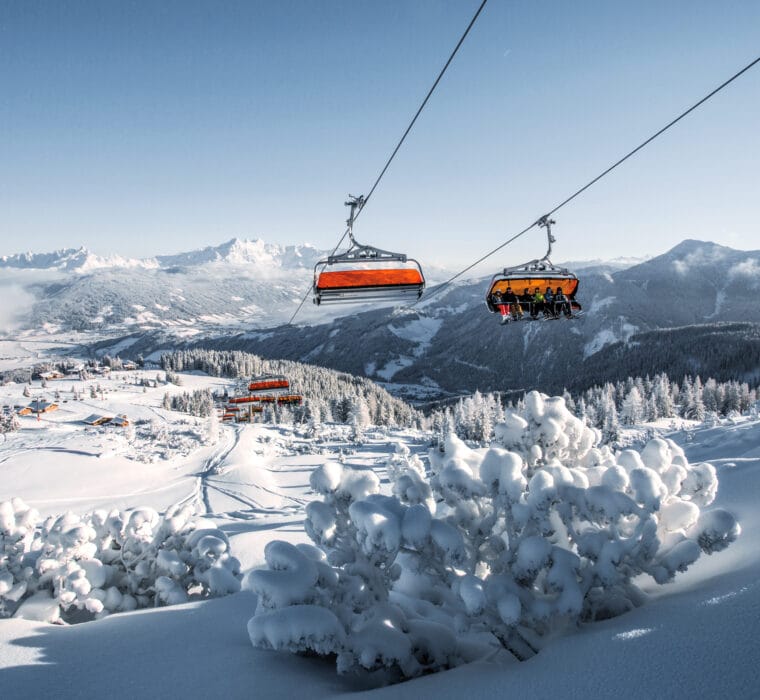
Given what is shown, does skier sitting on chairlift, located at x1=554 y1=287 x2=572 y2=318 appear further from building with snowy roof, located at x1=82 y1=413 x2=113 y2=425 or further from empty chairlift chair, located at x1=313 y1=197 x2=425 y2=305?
building with snowy roof, located at x1=82 y1=413 x2=113 y2=425

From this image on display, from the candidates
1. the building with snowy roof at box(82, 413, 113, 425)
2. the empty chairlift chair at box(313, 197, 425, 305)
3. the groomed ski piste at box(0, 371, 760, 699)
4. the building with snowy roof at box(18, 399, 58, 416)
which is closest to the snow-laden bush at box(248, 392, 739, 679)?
the groomed ski piste at box(0, 371, 760, 699)

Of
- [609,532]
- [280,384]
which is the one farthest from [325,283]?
[280,384]

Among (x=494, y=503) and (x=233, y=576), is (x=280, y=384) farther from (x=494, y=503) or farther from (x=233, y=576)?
(x=494, y=503)

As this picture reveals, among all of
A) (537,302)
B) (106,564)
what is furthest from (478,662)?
(106,564)

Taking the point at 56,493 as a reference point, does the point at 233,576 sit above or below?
above

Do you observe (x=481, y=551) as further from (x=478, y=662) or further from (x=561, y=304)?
(x=561, y=304)
